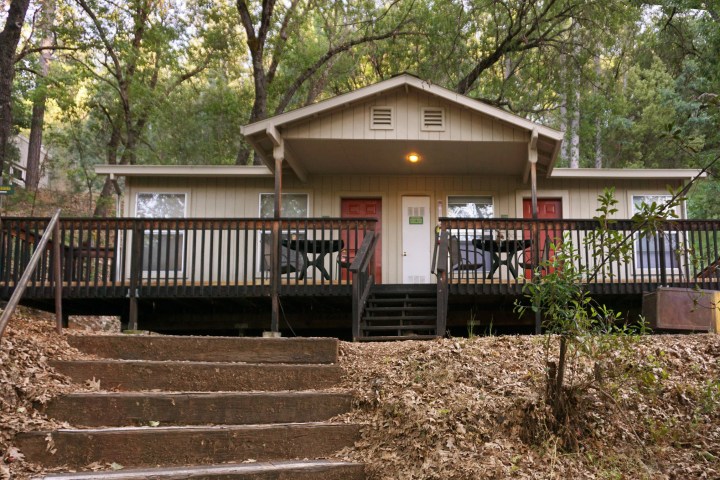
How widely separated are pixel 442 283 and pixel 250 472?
5.54m

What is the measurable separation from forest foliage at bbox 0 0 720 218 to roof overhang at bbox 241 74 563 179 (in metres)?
3.28

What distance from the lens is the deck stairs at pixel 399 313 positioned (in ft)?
28.5

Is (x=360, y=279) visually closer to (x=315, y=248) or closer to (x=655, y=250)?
(x=315, y=248)

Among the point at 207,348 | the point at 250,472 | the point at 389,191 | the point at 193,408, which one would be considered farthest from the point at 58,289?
the point at 389,191

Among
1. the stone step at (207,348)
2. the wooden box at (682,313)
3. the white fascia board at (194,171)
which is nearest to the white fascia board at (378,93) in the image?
the white fascia board at (194,171)

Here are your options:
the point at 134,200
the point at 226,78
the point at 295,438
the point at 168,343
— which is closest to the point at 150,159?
the point at 226,78

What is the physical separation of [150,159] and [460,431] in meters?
25.0

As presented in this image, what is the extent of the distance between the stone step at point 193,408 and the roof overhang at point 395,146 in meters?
6.18

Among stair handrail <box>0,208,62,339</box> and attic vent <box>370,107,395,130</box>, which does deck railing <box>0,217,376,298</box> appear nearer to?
attic vent <box>370,107,395,130</box>

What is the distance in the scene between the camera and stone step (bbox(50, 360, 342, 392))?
16.6ft

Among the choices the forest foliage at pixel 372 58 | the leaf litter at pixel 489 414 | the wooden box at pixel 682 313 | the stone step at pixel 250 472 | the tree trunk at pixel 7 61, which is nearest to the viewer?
the stone step at pixel 250 472

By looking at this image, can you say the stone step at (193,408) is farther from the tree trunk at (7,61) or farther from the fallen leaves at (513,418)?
the tree trunk at (7,61)

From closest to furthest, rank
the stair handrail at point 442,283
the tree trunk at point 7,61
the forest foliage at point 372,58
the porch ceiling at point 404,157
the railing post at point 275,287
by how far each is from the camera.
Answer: the stair handrail at point 442,283 < the tree trunk at point 7,61 < the railing post at point 275,287 < the porch ceiling at point 404,157 < the forest foliage at point 372,58

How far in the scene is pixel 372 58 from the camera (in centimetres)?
1912
